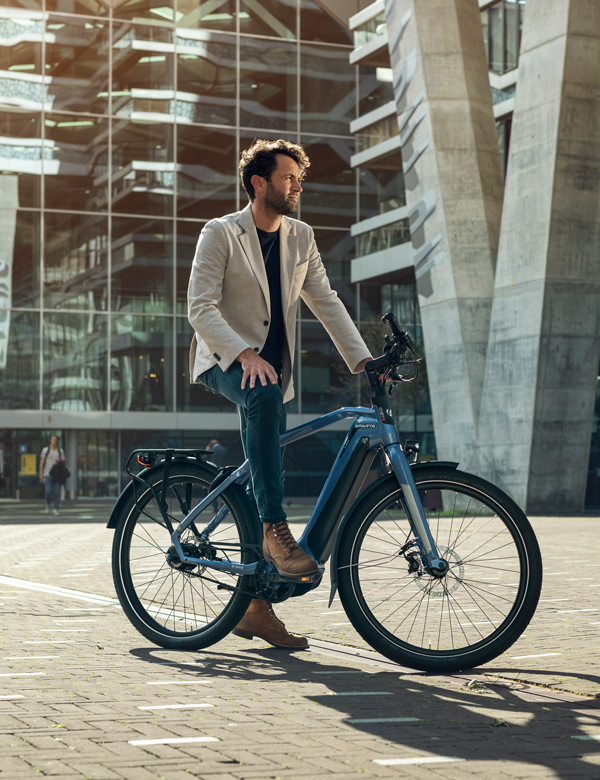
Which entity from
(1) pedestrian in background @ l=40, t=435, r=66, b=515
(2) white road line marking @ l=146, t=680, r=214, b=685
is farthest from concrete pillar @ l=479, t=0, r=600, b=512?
(2) white road line marking @ l=146, t=680, r=214, b=685

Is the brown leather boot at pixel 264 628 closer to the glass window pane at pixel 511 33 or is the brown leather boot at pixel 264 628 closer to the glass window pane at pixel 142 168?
the glass window pane at pixel 511 33

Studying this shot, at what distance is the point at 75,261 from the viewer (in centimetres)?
3569

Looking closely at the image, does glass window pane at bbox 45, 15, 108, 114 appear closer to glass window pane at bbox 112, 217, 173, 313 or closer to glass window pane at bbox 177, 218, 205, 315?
glass window pane at bbox 112, 217, 173, 313

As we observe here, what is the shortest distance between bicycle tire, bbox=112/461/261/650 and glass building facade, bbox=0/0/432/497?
2950cm

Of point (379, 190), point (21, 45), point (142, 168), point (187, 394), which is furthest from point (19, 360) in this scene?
point (379, 190)

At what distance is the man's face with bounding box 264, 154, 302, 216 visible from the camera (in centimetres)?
478

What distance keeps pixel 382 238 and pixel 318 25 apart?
27.7ft

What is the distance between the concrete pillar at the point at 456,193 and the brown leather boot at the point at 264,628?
14.8 metres

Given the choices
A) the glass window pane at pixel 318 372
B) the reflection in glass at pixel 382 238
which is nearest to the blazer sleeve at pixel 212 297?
the reflection in glass at pixel 382 238

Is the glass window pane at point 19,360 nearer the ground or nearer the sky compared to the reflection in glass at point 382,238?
nearer the ground

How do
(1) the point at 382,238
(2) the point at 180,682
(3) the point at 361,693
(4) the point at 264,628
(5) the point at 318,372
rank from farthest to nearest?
(5) the point at 318,372 → (1) the point at 382,238 → (4) the point at 264,628 → (2) the point at 180,682 → (3) the point at 361,693

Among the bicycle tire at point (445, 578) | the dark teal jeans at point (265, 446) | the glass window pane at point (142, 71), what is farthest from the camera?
the glass window pane at point (142, 71)

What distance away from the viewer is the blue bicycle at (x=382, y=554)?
417 cm

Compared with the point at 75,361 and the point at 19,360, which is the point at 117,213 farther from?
the point at 19,360
